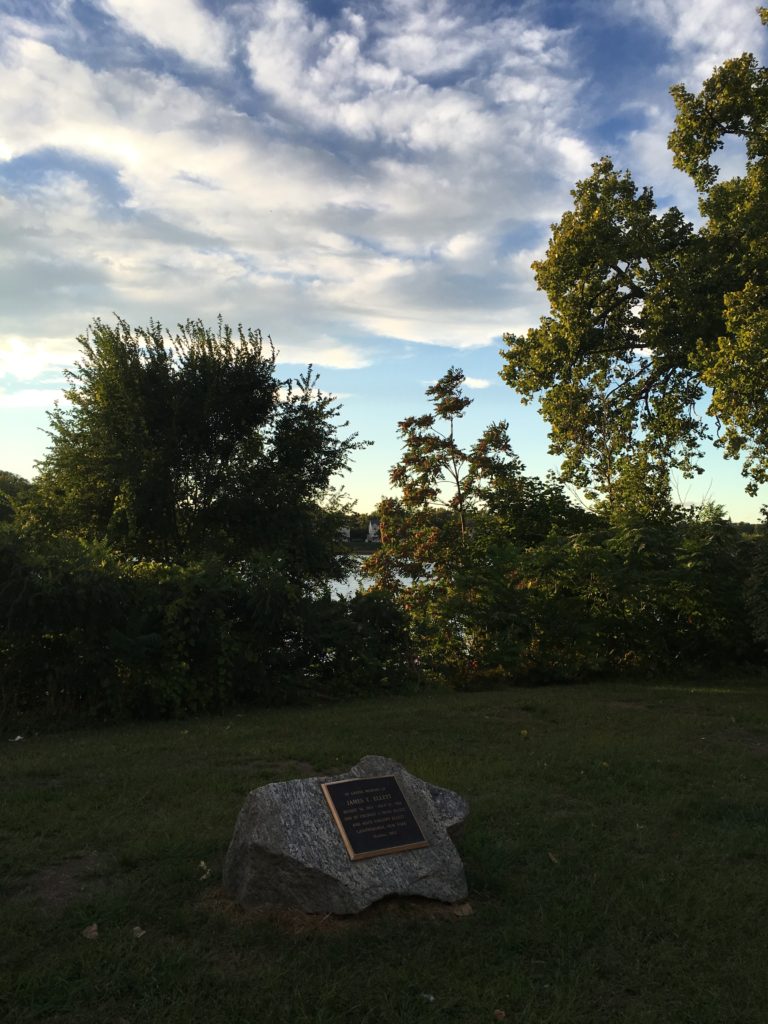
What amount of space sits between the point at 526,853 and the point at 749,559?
33.2ft

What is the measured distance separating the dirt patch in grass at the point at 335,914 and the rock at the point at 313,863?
4cm

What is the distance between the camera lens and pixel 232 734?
7.96 meters

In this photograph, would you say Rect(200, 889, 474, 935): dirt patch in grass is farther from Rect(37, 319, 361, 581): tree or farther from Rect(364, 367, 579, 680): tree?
Rect(37, 319, 361, 581): tree

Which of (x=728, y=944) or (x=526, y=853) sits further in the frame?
(x=526, y=853)

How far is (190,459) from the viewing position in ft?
57.6

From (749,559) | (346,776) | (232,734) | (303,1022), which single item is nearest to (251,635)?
(232,734)

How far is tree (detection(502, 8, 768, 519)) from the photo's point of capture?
1441cm

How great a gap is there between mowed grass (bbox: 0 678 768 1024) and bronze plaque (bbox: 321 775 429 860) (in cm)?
30

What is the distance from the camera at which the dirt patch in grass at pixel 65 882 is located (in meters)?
4.02

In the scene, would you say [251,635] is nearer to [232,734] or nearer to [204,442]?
[232,734]

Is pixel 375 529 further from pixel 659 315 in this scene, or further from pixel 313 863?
pixel 313 863

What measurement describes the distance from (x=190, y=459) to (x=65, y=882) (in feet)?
45.8

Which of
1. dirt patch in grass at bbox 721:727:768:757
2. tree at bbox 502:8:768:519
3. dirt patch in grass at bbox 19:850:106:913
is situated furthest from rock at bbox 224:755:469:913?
tree at bbox 502:8:768:519

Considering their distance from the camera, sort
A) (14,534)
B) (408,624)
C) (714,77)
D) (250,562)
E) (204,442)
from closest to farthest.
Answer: (14,534) → (250,562) → (408,624) → (714,77) → (204,442)
